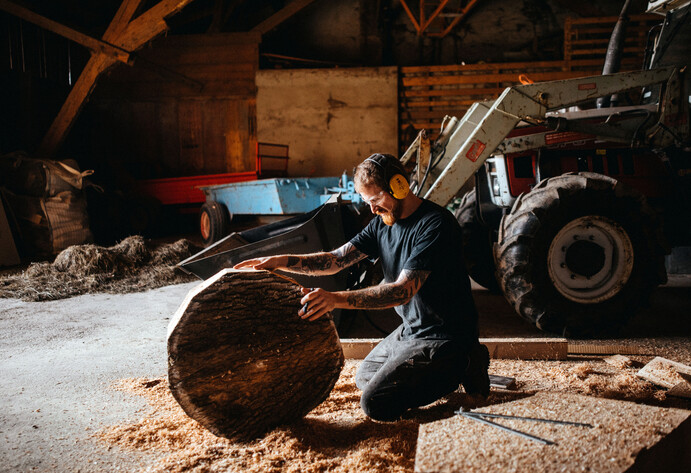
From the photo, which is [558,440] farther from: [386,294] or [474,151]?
[474,151]

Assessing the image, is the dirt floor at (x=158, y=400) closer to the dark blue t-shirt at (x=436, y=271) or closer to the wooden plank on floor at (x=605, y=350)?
the wooden plank on floor at (x=605, y=350)

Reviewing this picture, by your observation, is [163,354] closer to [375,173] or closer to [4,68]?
[375,173]

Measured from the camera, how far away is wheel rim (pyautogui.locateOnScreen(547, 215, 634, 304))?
4156 mm

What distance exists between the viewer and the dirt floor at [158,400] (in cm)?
235

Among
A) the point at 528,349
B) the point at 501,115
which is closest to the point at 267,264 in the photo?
the point at 528,349

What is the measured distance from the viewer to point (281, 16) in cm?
1301

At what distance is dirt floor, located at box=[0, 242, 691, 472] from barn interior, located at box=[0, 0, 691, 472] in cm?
2

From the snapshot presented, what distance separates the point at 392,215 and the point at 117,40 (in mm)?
8636

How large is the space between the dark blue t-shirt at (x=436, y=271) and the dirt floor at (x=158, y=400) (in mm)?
490

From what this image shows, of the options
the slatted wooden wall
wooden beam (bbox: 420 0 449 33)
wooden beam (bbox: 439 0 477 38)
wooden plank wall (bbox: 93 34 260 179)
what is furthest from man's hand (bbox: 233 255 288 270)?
the slatted wooden wall

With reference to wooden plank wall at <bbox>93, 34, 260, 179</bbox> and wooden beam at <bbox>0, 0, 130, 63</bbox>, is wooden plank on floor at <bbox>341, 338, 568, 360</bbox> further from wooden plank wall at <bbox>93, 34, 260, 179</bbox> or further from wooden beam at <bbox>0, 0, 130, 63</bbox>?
wooden plank wall at <bbox>93, 34, 260, 179</bbox>

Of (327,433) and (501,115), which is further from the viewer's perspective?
(501,115)

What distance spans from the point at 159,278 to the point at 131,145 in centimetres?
819

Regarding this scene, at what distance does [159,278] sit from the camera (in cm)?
678
